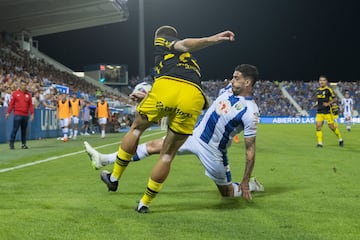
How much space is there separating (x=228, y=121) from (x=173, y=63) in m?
1.19

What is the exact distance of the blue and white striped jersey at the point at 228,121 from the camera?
5301 millimetres

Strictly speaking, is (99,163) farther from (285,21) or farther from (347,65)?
(347,65)

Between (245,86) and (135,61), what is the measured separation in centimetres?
6623


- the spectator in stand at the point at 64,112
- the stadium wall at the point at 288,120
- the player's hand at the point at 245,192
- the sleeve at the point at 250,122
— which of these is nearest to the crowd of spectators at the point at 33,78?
the spectator in stand at the point at 64,112

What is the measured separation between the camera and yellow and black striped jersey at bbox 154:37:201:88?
14.7 ft

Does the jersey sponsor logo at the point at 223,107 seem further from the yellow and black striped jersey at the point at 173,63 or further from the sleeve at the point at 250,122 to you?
the yellow and black striped jersey at the point at 173,63

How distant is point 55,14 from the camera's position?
3850 centimetres

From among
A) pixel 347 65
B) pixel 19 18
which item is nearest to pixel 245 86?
pixel 19 18

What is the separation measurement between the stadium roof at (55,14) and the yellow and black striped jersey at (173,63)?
30948 millimetres

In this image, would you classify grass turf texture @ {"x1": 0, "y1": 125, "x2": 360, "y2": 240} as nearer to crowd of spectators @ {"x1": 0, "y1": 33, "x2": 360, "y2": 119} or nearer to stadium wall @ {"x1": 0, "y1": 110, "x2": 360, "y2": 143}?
crowd of spectators @ {"x1": 0, "y1": 33, "x2": 360, "y2": 119}

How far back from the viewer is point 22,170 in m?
8.18

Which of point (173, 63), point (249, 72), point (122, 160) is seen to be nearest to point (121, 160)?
point (122, 160)

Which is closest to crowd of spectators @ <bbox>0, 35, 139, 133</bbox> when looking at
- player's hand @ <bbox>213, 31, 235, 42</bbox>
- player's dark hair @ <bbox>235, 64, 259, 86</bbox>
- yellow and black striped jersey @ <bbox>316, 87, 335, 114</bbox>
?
yellow and black striped jersey @ <bbox>316, 87, 335, 114</bbox>

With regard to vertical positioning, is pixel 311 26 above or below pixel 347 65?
above
